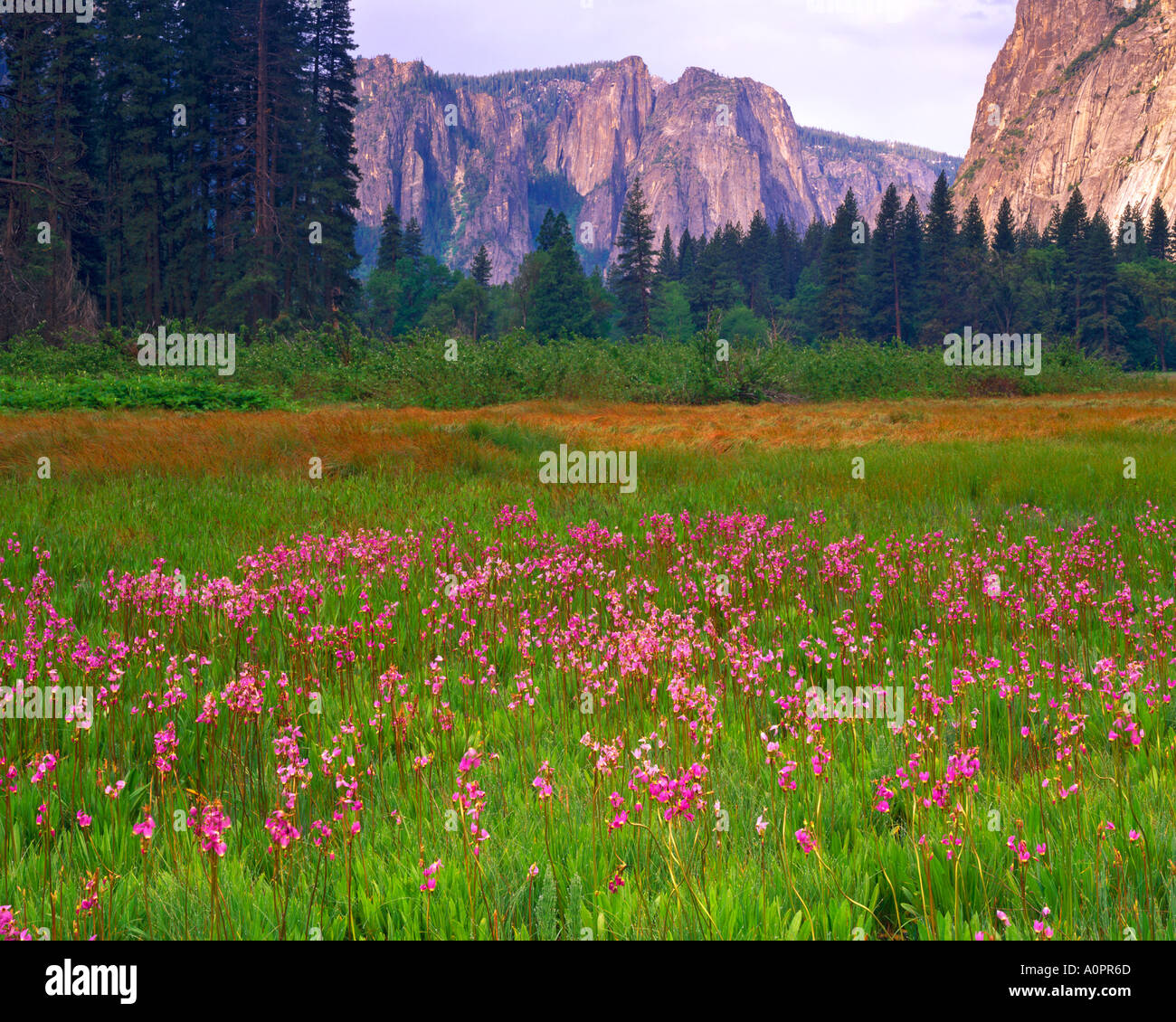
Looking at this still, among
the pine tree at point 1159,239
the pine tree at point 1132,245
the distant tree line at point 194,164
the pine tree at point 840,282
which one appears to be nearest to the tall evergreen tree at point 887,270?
the pine tree at point 840,282

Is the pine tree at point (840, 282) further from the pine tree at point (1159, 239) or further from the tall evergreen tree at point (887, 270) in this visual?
the pine tree at point (1159, 239)

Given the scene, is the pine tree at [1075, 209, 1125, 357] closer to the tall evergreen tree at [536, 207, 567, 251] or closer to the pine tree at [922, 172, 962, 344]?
the pine tree at [922, 172, 962, 344]

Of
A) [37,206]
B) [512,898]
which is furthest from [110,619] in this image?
[37,206]

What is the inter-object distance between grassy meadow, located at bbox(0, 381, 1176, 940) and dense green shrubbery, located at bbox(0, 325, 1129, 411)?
19.3 meters

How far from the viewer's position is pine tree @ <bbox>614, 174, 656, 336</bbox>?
86.6 metres

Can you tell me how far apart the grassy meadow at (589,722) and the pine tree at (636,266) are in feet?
264

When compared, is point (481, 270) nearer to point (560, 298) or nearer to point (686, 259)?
point (560, 298)

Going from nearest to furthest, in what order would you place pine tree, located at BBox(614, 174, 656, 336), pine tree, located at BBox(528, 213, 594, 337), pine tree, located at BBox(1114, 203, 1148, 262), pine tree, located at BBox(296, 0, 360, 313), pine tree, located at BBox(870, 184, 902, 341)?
pine tree, located at BBox(296, 0, 360, 313), pine tree, located at BBox(528, 213, 594, 337), pine tree, located at BBox(614, 174, 656, 336), pine tree, located at BBox(870, 184, 902, 341), pine tree, located at BBox(1114, 203, 1148, 262)

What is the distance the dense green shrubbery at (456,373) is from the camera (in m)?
28.6

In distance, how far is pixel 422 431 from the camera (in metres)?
15.9

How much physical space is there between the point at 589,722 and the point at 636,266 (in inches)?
3543

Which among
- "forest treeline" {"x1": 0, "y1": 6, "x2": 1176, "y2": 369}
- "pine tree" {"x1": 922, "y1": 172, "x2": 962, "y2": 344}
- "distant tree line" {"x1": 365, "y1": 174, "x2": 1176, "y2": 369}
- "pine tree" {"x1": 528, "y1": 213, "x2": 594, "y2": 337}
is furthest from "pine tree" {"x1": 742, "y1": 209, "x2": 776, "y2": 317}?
"forest treeline" {"x1": 0, "y1": 6, "x2": 1176, "y2": 369}

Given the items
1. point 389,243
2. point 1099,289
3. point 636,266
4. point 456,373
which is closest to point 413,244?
point 389,243
